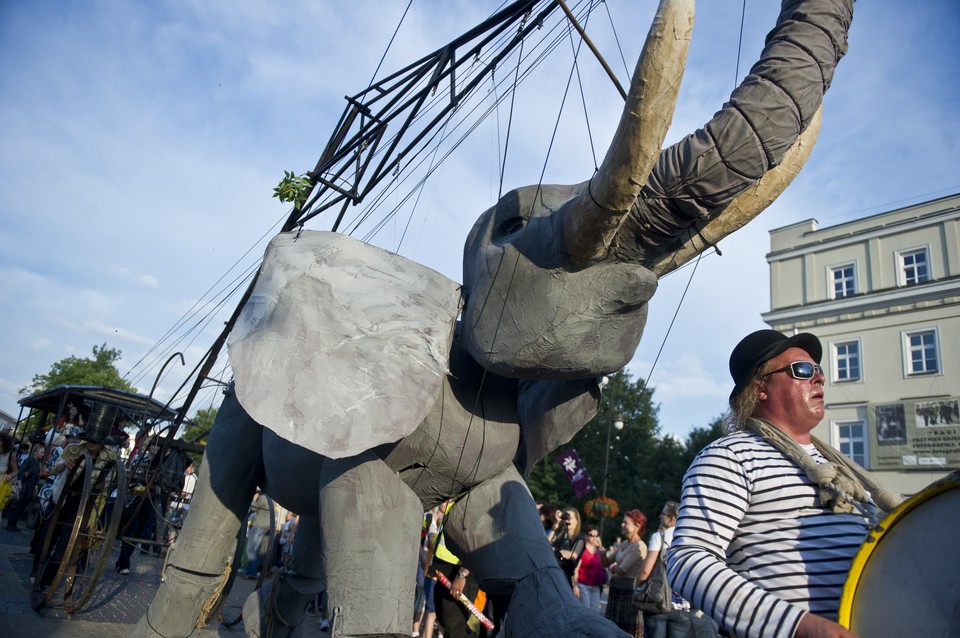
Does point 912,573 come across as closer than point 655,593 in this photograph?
Yes

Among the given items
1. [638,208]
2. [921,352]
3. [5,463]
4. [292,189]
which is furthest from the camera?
[921,352]

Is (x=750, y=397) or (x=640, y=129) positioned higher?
(x=640, y=129)

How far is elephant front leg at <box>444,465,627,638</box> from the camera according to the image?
7.14 feet

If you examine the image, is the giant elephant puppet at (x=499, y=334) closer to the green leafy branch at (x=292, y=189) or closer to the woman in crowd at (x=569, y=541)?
the green leafy branch at (x=292, y=189)

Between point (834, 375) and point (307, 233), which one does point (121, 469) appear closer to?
point (307, 233)

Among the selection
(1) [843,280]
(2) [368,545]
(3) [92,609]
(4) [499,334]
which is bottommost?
(3) [92,609]

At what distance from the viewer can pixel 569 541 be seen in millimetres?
6629

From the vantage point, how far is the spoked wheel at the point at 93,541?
5.41 m

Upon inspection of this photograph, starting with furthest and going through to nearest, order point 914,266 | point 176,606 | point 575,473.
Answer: point 914,266
point 575,473
point 176,606

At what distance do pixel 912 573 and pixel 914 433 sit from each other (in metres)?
20.4

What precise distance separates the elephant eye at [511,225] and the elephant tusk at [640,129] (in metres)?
0.41

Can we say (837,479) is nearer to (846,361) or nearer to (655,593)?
(655,593)

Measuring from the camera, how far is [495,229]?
7.49ft

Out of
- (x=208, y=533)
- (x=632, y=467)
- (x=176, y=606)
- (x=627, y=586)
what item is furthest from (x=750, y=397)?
(x=632, y=467)
